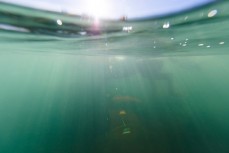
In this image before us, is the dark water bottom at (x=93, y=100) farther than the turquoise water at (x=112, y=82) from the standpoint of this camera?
Yes

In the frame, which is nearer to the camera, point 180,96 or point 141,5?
point 141,5

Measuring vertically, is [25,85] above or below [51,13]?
below

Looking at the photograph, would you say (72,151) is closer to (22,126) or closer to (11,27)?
(11,27)

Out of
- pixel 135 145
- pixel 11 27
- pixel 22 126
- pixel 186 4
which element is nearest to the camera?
pixel 186 4

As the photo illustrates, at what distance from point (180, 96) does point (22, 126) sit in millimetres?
32778

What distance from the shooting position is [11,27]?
7793mm

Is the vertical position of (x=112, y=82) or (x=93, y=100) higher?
(x=112, y=82)

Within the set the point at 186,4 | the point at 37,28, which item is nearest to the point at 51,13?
the point at 37,28

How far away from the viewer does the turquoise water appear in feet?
26.0

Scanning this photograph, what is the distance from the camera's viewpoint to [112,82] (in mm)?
40312

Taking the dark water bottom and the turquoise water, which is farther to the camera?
the dark water bottom

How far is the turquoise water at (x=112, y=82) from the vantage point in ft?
26.0

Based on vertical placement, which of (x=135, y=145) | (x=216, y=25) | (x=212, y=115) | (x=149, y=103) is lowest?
(x=212, y=115)

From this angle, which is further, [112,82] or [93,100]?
[112,82]
